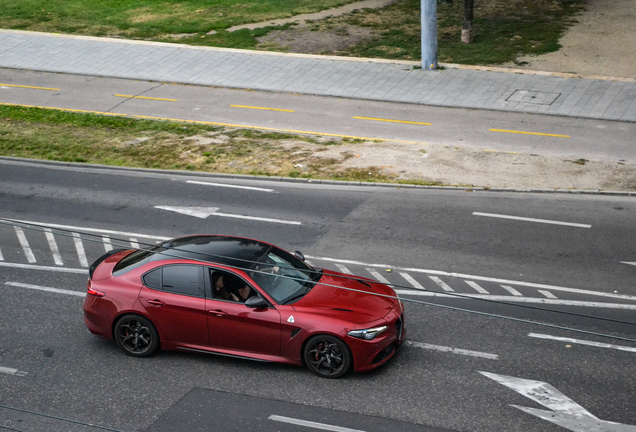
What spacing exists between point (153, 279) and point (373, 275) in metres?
4.09

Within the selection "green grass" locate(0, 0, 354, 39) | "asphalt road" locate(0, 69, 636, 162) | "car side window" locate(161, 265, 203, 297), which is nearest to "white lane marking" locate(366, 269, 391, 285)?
"car side window" locate(161, 265, 203, 297)

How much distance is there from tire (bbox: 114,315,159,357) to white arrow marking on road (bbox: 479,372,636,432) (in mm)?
4462

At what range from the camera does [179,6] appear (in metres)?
35.7

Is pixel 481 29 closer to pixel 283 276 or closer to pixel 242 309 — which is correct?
pixel 283 276

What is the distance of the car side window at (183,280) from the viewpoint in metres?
9.92

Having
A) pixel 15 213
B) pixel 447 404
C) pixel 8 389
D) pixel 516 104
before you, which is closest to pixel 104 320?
pixel 8 389

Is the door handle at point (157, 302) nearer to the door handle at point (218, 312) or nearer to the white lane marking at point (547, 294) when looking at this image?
the door handle at point (218, 312)

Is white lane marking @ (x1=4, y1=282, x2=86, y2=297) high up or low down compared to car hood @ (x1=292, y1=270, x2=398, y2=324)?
down

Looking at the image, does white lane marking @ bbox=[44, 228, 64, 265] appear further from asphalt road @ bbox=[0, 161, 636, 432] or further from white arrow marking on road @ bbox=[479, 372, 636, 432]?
white arrow marking on road @ bbox=[479, 372, 636, 432]

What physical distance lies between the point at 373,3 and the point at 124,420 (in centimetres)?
2927

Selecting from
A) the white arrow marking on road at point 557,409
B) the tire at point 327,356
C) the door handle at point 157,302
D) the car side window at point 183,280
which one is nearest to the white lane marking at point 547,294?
the white arrow marking on road at point 557,409

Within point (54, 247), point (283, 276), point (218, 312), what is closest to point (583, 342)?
point (283, 276)

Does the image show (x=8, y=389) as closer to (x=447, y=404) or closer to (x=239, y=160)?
(x=447, y=404)

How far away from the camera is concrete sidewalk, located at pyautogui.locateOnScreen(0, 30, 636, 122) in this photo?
2242 cm
